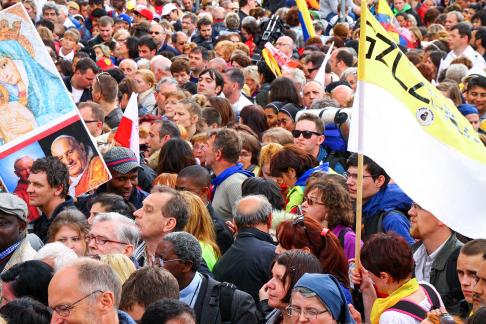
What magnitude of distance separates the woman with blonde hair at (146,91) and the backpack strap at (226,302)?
6.85 m

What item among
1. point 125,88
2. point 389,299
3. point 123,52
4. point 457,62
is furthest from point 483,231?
point 123,52

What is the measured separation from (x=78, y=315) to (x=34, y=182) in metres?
3.06

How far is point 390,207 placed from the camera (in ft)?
25.4

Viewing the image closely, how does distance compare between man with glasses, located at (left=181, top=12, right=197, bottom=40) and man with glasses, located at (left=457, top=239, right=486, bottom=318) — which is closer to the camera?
man with glasses, located at (left=457, top=239, right=486, bottom=318)

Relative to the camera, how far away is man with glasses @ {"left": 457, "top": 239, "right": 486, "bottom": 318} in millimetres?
5973

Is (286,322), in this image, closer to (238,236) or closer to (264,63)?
(238,236)

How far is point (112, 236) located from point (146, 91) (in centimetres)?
650

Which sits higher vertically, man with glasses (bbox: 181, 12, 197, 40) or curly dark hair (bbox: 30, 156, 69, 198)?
curly dark hair (bbox: 30, 156, 69, 198)

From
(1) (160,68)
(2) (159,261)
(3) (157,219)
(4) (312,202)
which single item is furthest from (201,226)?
(1) (160,68)

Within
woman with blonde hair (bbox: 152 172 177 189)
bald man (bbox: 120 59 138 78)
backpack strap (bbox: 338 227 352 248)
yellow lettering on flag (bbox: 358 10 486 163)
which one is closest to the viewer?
yellow lettering on flag (bbox: 358 10 486 163)

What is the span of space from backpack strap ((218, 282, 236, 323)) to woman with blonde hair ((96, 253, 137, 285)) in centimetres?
50

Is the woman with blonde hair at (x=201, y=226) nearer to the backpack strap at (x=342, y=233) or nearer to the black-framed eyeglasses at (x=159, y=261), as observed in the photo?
the backpack strap at (x=342, y=233)

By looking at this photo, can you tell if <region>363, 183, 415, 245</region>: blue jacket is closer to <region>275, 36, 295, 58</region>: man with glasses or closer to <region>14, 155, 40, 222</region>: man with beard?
<region>14, 155, 40, 222</region>: man with beard

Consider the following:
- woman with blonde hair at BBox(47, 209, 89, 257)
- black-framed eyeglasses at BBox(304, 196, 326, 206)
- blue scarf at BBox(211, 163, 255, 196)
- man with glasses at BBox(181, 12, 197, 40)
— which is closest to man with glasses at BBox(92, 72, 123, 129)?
blue scarf at BBox(211, 163, 255, 196)
